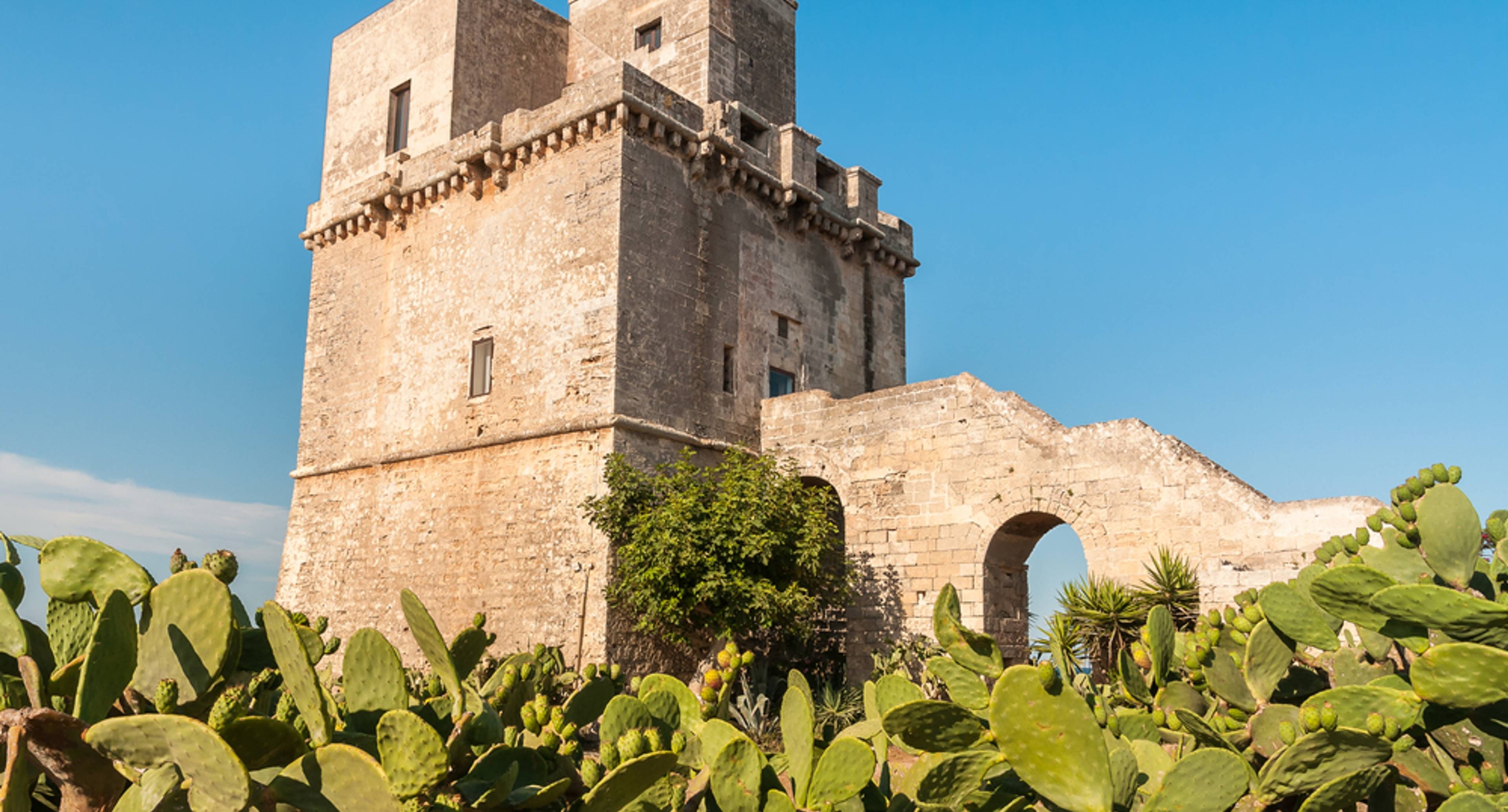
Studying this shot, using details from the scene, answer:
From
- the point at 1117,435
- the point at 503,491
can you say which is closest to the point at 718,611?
the point at 503,491

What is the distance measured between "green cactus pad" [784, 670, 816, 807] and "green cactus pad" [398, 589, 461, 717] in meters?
0.79

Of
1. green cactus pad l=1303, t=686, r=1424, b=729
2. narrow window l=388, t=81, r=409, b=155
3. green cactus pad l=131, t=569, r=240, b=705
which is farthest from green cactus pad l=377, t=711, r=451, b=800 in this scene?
narrow window l=388, t=81, r=409, b=155

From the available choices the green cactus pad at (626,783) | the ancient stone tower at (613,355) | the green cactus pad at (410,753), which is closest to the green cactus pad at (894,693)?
the green cactus pad at (626,783)

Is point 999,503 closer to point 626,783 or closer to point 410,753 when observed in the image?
point 626,783

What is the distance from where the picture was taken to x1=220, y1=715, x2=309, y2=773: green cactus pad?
2238 millimetres

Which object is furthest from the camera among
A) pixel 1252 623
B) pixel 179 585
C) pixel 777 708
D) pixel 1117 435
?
pixel 777 708

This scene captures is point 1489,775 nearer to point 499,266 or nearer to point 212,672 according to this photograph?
point 212,672

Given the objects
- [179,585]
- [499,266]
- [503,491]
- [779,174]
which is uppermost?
[779,174]

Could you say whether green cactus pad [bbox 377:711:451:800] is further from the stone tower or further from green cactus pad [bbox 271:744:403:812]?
the stone tower

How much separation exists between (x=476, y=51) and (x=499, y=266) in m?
3.86

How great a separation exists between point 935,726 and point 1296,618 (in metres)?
1.10

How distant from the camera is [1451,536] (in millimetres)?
3105

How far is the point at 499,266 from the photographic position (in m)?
15.3

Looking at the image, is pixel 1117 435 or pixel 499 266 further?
pixel 499 266
